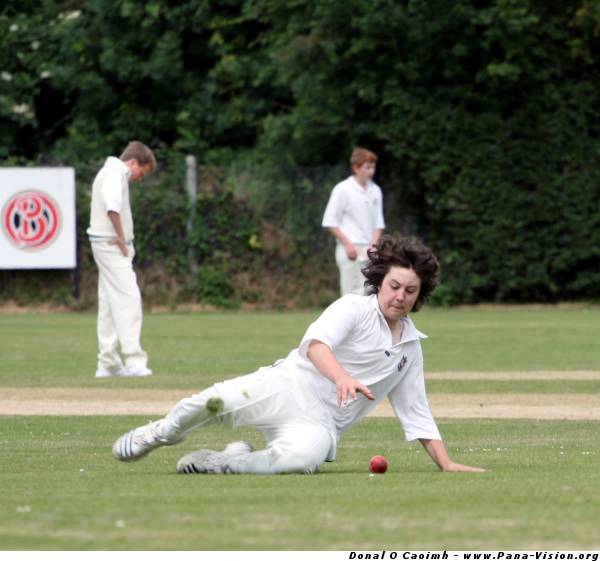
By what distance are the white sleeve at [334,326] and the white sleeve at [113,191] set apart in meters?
7.62

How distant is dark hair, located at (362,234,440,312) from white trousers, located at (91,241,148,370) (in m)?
7.54

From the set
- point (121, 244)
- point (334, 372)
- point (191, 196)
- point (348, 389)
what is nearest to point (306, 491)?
point (348, 389)

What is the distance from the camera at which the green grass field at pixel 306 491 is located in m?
5.85

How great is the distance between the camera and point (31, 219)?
29.9 metres

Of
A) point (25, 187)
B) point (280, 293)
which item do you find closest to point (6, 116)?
point (25, 187)

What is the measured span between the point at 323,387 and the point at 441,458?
2.35 feet

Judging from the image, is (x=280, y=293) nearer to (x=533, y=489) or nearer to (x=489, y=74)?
(x=489, y=74)

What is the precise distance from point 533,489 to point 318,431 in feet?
4.54

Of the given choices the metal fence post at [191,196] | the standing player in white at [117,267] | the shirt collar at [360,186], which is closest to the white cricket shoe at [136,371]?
the standing player in white at [117,267]

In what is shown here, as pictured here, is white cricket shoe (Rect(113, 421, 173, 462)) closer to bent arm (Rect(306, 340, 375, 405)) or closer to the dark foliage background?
bent arm (Rect(306, 340, 375, 405))

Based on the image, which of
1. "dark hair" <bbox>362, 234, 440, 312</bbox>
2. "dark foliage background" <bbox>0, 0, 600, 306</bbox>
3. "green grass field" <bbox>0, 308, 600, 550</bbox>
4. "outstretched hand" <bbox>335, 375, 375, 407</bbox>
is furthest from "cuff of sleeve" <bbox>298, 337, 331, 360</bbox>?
"dark foliage background" <bbox>0, 0, 600, 306</bbox>

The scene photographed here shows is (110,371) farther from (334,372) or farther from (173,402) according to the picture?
(334,372)

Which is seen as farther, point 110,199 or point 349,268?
point 349,268

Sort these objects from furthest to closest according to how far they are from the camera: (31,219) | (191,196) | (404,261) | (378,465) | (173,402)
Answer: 1. (191,196)
2. (31,219)
3. (173,402)
4. (378,465)
5. (404,261)
